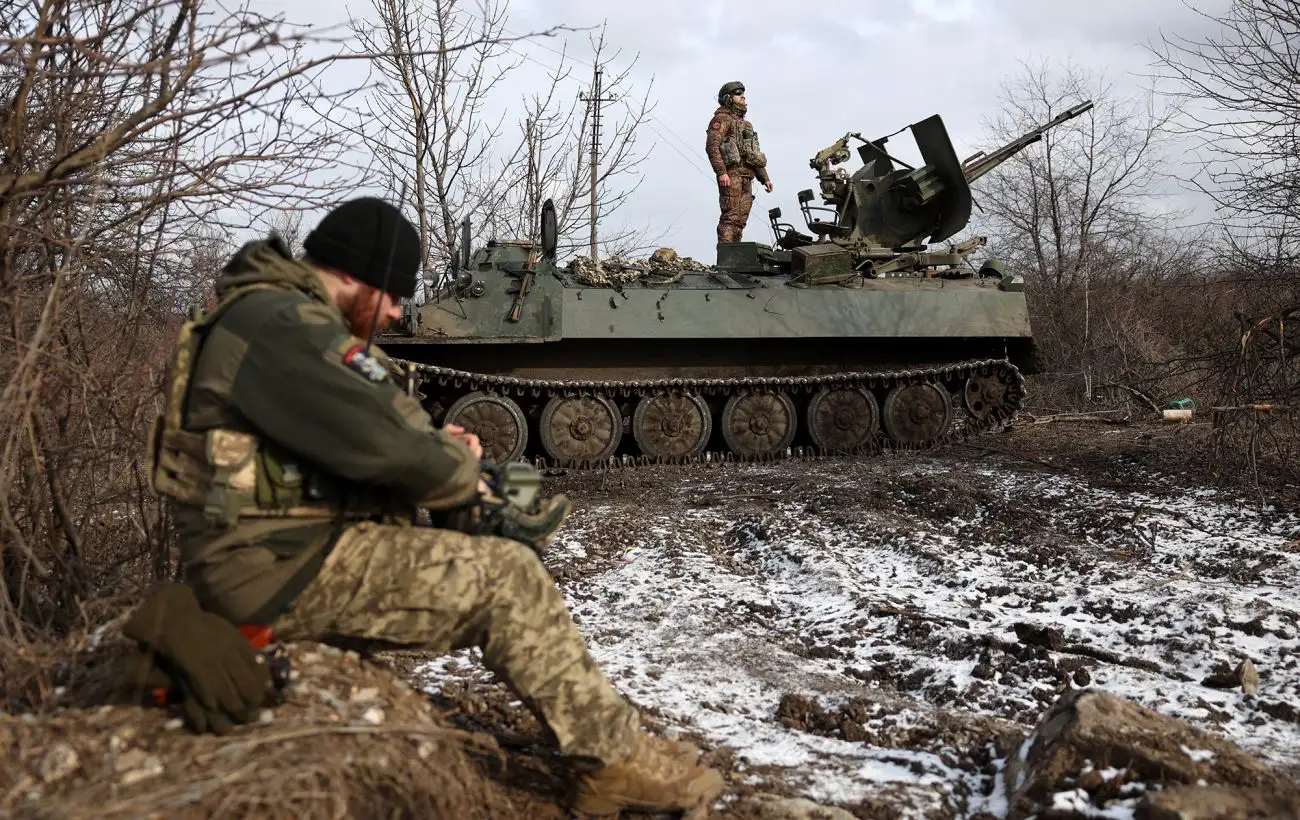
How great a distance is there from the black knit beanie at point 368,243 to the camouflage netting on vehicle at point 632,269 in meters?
8.18

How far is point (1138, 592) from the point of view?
5.35 meters

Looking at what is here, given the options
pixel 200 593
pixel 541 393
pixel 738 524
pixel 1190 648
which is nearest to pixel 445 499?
pixel 200 593

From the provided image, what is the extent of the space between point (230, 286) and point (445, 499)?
0.81m

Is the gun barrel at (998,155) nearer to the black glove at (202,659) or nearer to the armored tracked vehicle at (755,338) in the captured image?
the armored tracked vehicle at (755,338)

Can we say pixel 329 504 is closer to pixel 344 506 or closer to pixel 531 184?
pixel 344 506

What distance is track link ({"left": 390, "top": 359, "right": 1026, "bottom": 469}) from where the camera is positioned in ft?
34.7

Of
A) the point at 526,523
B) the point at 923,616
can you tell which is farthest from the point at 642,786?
the point at 923,616

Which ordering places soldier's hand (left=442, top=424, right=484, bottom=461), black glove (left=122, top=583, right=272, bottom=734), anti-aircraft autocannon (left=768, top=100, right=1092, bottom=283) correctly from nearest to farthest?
1. black glove (left=122, top=583, right=272, bottom=734)
2. soldier's hand (left=442, top=424, right=484, bottom=461)
3. anti-aircraft autocannon (left=768, top=100, right=1092, bottom=283)

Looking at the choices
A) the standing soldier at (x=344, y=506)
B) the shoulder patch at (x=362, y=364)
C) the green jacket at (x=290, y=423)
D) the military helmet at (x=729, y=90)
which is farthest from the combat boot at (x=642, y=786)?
the military helmet at (x=729, y=90)

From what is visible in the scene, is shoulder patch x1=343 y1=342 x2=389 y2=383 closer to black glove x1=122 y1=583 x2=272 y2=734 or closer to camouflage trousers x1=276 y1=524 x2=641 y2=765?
camouflage trousers x1=276 y1=524 x2=641 y2=765

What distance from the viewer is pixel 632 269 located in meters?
11.5

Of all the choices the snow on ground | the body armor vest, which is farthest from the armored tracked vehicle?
the body armor vest

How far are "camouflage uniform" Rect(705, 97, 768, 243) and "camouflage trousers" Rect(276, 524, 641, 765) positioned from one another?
35.3ft

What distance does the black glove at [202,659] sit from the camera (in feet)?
7.79
